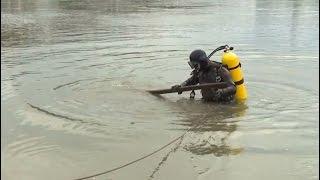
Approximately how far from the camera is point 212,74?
33.4 ft

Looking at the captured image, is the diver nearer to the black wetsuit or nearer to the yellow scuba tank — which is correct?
the black wetsuit

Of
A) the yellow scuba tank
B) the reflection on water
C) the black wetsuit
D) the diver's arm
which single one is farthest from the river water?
the yellow scuba tank

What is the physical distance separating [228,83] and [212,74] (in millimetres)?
403

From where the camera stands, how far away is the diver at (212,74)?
9.95 metres

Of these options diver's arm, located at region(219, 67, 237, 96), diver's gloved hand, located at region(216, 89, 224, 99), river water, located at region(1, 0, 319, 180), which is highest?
diver's arm, located at region(219, 67, 237, 96)

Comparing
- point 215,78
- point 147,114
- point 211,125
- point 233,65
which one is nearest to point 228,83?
point 215,78

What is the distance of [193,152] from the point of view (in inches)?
308

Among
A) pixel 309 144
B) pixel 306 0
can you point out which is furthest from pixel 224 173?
pixel 306 0

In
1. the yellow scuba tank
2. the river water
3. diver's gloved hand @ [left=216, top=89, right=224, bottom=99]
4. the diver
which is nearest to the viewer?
the river water

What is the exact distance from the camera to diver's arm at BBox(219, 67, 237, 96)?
9.97 metres

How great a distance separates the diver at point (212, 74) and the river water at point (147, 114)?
26 cm

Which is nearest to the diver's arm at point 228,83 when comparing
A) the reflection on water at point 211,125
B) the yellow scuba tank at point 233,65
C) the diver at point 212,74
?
the diver at point 212,74

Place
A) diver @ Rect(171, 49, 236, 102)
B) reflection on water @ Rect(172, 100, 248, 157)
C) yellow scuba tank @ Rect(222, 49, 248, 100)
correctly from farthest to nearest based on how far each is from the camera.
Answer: yellow scuba tank @ Rect(222, 49, 248, 100)
diver @ Rect(171, 49, 236, 102)
reflection on water @ Rect(172, 100, 248, 157)

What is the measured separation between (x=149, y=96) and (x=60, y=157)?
4.15 metres
